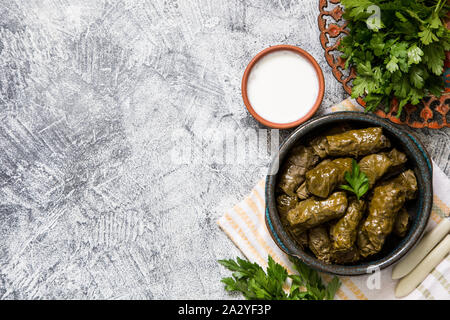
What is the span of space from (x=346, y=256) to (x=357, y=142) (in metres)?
A: 0.62

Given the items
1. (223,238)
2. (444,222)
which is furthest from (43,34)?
(444,222)

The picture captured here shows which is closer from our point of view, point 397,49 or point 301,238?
point 397,49

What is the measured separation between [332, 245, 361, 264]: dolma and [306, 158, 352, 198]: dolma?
32cm

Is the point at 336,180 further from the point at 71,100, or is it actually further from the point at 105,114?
the point at 71,100

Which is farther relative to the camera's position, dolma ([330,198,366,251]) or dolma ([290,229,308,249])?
dolma ([290,229,308,249])

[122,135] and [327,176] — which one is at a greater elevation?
[122,135]

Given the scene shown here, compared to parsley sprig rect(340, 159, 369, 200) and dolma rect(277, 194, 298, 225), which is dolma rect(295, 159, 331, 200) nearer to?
dolma rect(277, 194, 298, 225)

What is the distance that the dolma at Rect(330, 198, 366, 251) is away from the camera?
242cm

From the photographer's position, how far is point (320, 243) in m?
2.53

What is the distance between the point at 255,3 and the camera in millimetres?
2904

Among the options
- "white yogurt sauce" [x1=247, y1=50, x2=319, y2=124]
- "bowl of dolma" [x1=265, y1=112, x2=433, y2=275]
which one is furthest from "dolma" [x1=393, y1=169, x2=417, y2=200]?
"white yogurt sauce" [x1=247, y1=50, x2=319, y2=124]

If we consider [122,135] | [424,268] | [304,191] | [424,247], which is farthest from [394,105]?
[122,135]

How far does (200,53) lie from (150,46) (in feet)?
1.08

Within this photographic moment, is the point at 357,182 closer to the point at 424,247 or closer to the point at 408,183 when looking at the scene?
the point at 408,183
